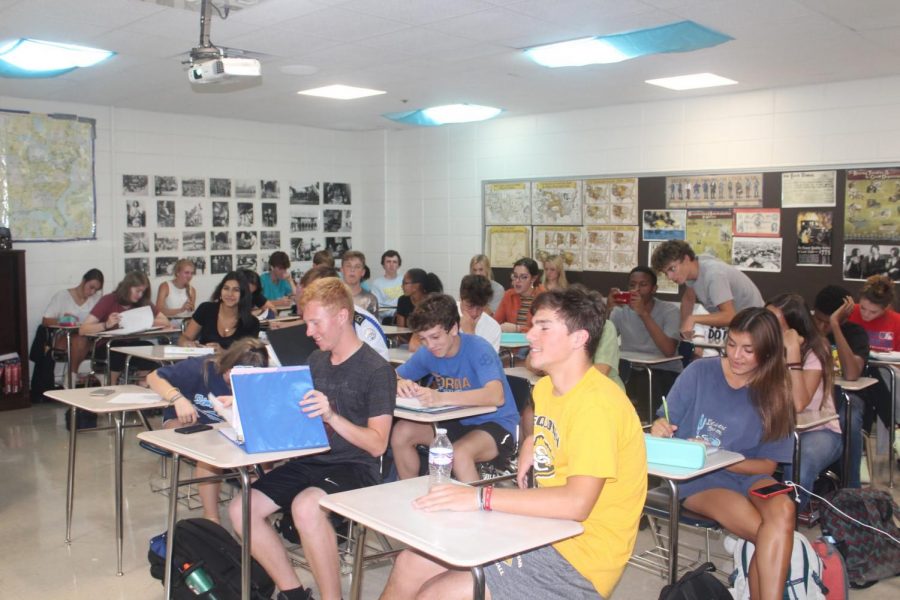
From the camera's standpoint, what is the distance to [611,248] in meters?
8.48

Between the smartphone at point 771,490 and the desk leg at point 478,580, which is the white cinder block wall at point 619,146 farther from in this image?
the desk leg at point 478,580

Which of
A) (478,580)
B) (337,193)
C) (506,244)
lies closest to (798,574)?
(478,580)

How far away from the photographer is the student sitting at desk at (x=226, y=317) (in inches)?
230

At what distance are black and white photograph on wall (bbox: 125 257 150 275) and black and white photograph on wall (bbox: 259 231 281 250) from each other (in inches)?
52.5

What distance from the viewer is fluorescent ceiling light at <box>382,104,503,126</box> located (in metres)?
8.77

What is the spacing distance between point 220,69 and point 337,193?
18.8 ft

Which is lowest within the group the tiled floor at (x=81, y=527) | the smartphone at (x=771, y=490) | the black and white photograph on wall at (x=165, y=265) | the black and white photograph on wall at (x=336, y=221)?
the tiled floor at (x=81, y=527)

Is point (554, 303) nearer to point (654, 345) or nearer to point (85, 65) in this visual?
point (654, 345)

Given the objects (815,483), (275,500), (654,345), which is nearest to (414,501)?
(275,500)

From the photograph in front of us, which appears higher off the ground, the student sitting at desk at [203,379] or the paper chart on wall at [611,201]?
the paper chart on wall at [611,201]

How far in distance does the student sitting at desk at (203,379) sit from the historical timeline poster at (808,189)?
16.9 feet

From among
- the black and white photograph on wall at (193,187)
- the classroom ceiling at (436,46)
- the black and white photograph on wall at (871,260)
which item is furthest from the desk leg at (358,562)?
the black and white photograph on wall at (193,187)

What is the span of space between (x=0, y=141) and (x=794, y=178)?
6.91 metres

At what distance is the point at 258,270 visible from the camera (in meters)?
9.52
